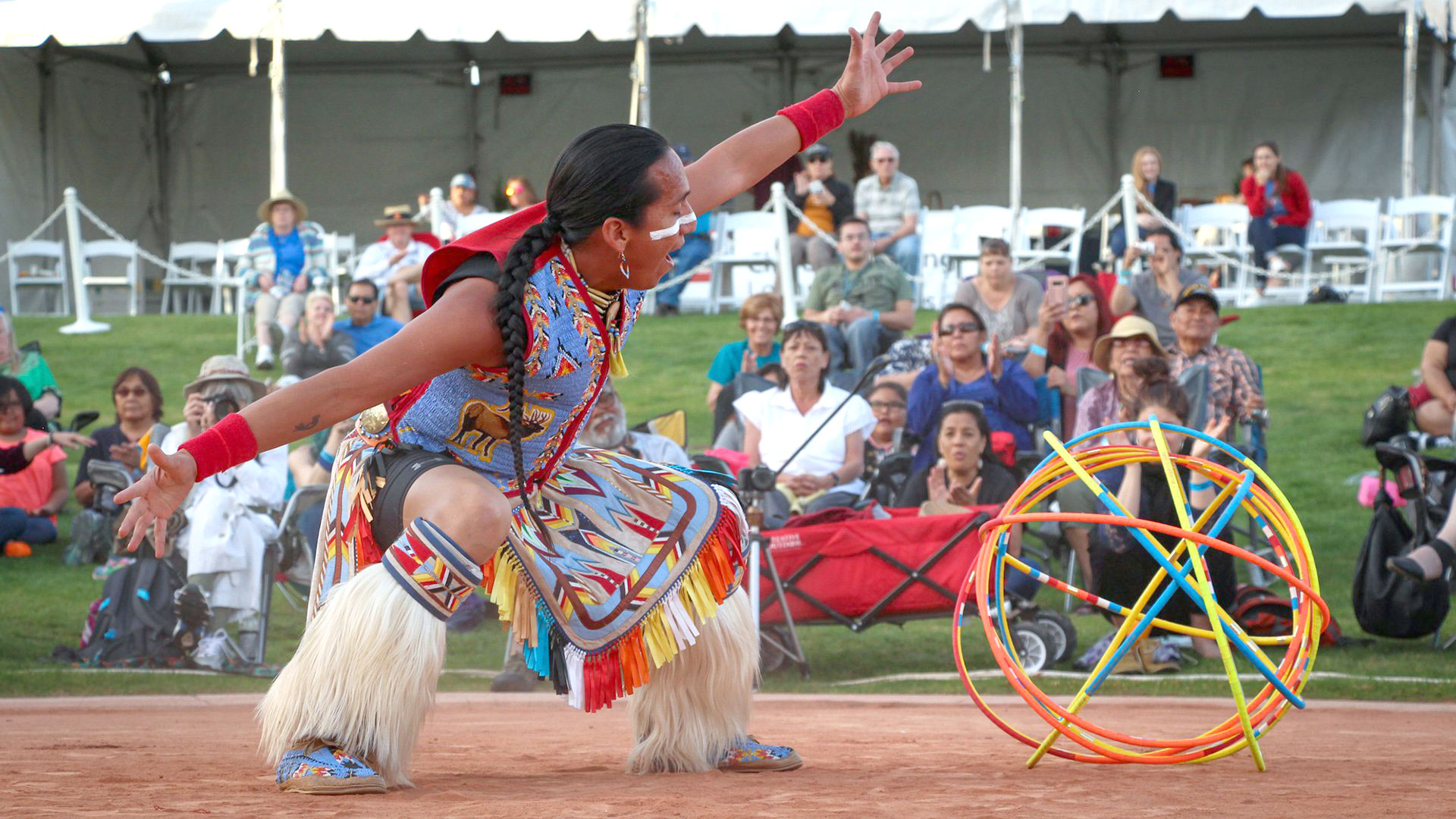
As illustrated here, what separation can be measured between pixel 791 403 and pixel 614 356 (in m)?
4.86

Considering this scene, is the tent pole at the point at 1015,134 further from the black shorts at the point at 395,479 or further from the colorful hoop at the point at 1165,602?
the black shorts at the point at 395,479

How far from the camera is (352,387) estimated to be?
3.24 meters

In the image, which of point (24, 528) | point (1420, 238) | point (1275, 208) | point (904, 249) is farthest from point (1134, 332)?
point (1420, 238)

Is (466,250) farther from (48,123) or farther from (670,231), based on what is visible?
(48,123)

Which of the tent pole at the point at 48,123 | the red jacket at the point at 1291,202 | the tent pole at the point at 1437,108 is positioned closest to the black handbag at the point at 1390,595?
the red jacket at the point at 1291,202

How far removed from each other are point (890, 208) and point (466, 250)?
37.0 ft

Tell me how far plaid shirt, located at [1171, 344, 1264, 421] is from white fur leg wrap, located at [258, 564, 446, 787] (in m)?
5.96

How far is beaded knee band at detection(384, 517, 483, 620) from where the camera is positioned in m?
3.45

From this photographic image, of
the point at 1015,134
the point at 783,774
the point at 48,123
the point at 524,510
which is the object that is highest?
the point at 48,123

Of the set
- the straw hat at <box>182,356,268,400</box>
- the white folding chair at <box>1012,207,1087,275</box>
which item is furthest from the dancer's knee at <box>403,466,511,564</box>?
the white folding chair at <box>1012,207,1087,275</box>

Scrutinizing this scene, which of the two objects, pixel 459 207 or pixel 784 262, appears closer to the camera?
pixel 784 262

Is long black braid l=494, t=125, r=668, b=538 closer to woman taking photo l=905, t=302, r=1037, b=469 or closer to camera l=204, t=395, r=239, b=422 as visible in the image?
camera l=204, t=395, r=239, b=422

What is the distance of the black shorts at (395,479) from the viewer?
3588 millimetres

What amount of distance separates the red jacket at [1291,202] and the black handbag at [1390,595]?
9410mm
